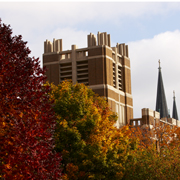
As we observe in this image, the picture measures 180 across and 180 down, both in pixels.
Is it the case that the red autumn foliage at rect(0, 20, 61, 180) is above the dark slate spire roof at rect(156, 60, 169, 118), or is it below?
below

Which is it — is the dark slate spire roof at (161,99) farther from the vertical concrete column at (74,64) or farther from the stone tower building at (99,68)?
the vertical concrete column at (74,64)

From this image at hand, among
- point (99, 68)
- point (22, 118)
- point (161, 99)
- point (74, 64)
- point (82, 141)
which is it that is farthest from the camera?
point (161, 99)

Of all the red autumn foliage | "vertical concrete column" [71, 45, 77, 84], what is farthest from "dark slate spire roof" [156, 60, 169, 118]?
the red autumn foliage

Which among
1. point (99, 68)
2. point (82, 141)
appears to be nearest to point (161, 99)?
point (99, 68)

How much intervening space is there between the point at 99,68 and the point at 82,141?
1613 inches

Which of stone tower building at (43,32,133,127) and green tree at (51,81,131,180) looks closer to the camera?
green tree at (51,81,131,180)

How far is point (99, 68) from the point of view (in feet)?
215

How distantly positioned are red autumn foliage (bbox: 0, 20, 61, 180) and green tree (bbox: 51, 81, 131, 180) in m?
11.3

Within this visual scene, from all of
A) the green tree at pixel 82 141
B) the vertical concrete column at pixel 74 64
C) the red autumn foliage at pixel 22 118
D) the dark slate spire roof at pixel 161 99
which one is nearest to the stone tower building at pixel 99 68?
the vertical concrete column at pixel 74 64

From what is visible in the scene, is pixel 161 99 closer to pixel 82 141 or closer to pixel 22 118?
pixel 82 141

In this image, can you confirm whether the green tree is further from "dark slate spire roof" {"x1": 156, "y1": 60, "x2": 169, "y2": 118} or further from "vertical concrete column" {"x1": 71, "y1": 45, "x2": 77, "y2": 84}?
"dark slate spire roof" {"x1": 156, "y1": 60, "x2": 169, "y2": 118}

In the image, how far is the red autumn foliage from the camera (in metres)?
12.6

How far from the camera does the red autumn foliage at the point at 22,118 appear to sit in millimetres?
12586

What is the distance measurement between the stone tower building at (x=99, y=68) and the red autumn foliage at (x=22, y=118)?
49.5m
